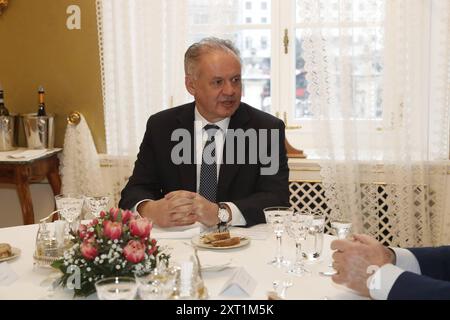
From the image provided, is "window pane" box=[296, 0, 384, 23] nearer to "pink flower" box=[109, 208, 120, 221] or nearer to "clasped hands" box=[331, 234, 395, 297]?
"clasped hands" box=[331, 234, 395, 297]

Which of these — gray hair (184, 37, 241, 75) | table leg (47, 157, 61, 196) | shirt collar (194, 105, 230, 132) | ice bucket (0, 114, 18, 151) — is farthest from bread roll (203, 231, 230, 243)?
ice bucket (0, 114, 18, 151)

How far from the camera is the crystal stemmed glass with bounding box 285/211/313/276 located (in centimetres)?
167

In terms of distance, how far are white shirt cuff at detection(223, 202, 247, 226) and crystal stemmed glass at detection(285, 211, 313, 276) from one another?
1.64ft

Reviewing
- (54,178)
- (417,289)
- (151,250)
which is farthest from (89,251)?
(54,178)

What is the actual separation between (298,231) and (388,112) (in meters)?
2.04

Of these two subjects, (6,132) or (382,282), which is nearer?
(382,282)

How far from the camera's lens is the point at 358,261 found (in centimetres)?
154

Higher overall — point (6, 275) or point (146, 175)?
→ point (146, 175)

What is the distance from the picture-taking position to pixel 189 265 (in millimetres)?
1425

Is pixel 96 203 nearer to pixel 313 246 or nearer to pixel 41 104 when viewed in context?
pixel 313 246

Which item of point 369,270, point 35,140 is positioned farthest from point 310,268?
point 35,140

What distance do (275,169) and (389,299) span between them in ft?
3.71

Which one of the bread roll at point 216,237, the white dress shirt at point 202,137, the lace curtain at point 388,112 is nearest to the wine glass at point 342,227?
the bread roll at point 216,237

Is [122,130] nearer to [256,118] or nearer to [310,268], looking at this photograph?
[256,118]
